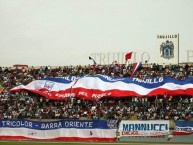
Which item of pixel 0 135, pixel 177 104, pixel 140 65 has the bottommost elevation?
pixel 0 135

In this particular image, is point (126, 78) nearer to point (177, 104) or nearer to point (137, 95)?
point (137, 95)

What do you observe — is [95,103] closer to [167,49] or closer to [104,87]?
[104,87]

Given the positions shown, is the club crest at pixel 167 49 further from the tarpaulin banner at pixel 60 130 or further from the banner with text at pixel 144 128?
the tarpaulin banner at pixel 60 130

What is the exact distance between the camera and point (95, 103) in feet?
167

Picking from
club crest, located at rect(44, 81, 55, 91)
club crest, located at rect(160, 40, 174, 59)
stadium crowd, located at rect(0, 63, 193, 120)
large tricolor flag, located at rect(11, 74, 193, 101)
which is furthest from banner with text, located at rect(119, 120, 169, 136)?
club crest, located at rect(160, 40, 174, 59)

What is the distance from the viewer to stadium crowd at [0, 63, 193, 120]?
45.4 meters

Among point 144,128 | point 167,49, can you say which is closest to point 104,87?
point 167,49

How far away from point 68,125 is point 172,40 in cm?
2480

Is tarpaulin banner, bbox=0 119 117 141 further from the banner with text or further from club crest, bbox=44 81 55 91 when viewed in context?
club crest, bbox=44 81 55 91

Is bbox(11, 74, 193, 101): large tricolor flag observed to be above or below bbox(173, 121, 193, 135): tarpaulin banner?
above

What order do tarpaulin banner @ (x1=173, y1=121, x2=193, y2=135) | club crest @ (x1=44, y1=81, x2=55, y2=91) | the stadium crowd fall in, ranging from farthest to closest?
club crest @ (x1=44, y1=81, x2=55, y2=91) → the stadium crowd → tarpaulin banner @ (x1=173, y1=121, x2=193, y2=135)

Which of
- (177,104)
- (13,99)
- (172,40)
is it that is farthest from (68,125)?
(172,40)

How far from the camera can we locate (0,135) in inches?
1676

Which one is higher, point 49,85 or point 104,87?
point 49,85
